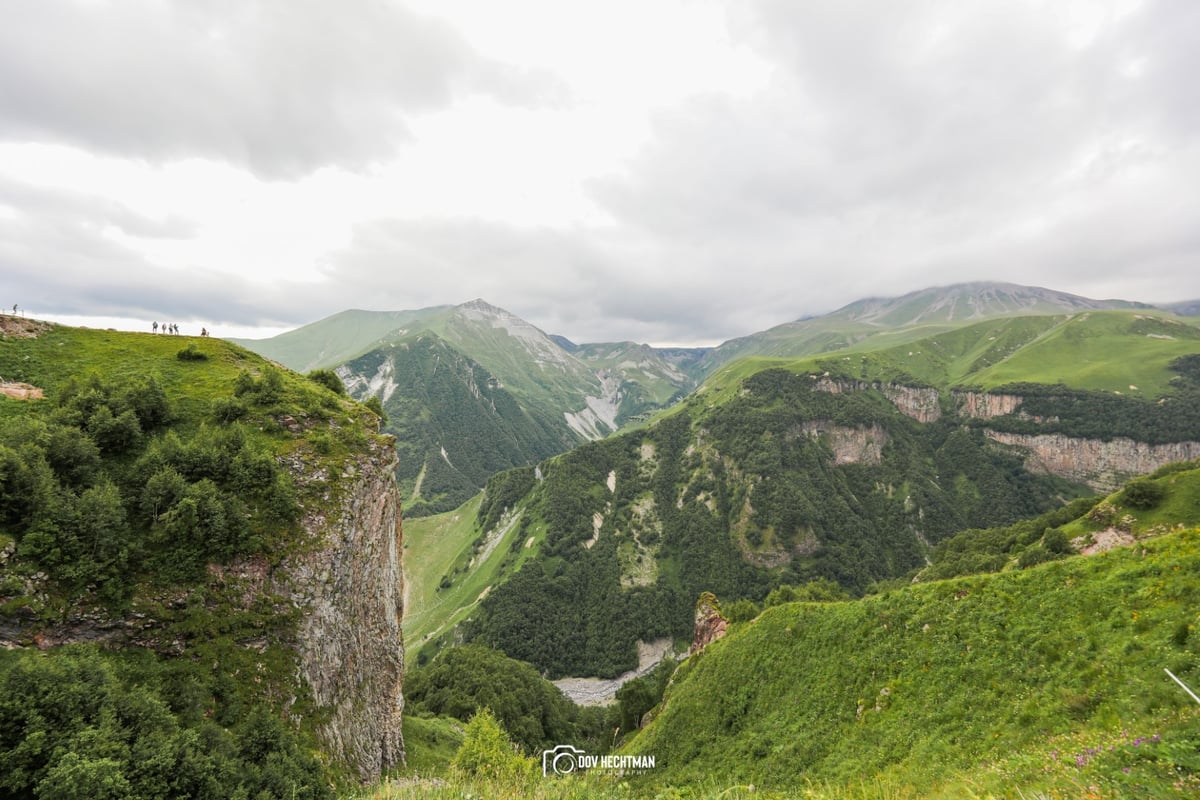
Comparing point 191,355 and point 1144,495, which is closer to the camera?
point 191,355

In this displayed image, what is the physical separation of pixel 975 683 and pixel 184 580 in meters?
40.4

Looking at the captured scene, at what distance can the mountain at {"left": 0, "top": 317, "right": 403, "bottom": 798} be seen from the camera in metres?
15.5

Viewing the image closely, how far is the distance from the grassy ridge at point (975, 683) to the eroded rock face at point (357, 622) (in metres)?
21.8

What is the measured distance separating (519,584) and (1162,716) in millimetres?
176517

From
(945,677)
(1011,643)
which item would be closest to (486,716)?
(945,677)

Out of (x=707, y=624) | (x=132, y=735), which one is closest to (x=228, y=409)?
(x=132, y=735)

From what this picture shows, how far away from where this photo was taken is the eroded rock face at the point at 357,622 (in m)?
28.1

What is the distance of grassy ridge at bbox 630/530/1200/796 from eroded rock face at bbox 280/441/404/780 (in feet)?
71.6

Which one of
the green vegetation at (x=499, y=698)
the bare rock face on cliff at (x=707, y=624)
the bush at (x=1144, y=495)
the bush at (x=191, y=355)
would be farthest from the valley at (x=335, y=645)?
the bush at (x=1144, y=495)

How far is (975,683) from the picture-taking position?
20203mm

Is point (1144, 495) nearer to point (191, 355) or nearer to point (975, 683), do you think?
point (975, 683)

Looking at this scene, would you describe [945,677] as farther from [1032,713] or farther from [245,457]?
[245,457]

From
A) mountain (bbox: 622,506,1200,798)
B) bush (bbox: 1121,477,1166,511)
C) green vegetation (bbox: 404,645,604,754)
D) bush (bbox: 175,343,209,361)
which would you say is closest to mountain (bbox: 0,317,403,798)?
bush (bbox: 175,343,209,361)

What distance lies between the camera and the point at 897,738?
2066 cm
